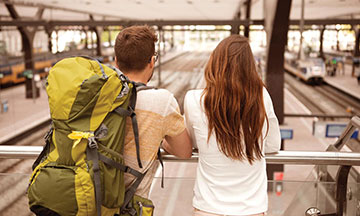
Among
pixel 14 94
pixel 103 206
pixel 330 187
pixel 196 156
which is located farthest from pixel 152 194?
pixel 14 94

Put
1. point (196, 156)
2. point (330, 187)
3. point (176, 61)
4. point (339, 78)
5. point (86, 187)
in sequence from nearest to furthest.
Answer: point (86, 187), point (196, 156), point (330, 187), point (339, 78), point (176, 61)

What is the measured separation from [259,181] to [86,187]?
31.5 inches

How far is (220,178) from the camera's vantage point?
201 centimetres

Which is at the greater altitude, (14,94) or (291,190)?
(291,190)

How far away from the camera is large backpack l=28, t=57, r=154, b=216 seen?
1.73m

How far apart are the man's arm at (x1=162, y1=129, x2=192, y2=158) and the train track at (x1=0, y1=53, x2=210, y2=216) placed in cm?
54

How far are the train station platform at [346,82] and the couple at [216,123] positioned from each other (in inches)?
1054

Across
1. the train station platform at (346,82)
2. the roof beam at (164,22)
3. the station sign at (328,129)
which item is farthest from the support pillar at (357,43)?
the station sign at (328,129)

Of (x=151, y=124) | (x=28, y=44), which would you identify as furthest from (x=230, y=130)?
(x=28, y=44)

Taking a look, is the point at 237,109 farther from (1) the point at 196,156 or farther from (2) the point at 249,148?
(1) the point at 196,156

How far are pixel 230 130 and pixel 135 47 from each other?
55 cm

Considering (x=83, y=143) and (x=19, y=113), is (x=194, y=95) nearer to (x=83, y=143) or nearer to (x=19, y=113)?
(x=83, y=143)

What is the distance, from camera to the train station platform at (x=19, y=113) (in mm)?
17116

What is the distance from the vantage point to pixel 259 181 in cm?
205
